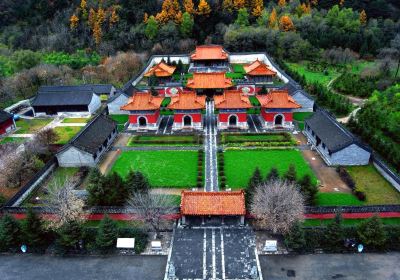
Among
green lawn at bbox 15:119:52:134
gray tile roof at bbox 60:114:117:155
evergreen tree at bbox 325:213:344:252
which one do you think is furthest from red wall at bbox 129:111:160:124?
evergreen tree at bbox 325:213:344:252

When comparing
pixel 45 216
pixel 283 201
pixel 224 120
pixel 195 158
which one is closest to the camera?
pixel 283 201

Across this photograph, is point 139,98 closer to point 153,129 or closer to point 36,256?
point 153,129

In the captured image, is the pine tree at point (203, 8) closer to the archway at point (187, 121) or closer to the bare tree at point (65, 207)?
the archway at point (187, 121)

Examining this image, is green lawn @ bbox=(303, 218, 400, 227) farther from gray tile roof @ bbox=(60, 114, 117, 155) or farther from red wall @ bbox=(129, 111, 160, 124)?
red wall @ bbox=(129, 111, 160, 124)

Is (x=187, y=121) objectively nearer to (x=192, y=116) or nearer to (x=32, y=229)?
(x=192, y=116)

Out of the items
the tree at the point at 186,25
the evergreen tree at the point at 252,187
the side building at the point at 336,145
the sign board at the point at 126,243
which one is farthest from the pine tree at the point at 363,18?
the sign board at the point at 126,243

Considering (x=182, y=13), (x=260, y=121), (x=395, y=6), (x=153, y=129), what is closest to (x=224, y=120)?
(x=260, y=121)
